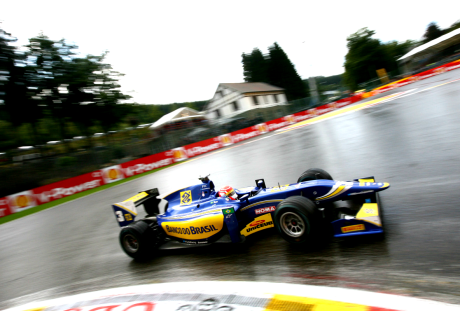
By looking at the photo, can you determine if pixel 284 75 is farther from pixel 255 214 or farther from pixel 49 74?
pixel 255 214

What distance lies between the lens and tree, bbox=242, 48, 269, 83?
66863 mm

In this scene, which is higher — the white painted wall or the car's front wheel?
the white painted wall

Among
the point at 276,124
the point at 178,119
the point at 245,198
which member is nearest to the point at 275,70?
the point at 178,119

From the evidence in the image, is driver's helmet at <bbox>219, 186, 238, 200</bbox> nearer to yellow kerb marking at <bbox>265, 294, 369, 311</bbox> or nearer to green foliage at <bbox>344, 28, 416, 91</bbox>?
yellow kerb marking at <bbox>265, 294, 369, 311</bbox>

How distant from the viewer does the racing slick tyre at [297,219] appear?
3676mm

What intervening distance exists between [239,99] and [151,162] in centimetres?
2640

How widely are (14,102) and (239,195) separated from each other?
2505cm

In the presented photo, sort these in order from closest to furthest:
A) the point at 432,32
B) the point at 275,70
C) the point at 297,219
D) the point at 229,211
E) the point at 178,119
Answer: the point at 297,219
the point at 229,211
the point at 178,119
the point at 275,70
the point at 432,32

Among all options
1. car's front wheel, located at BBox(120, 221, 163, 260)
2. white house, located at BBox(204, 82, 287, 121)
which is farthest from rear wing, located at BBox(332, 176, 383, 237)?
white house, located at BBox(204, 82, 287, 121)

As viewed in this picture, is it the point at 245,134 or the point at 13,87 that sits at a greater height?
the point at 13,87

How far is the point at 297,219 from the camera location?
3.86m

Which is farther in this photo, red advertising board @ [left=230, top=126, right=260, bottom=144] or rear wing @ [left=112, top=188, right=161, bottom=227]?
red advertising board @ [left=230, top=126, right=260, bottom=144]

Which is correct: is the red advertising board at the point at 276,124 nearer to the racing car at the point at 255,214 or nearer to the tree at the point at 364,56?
the racing car at the point at 255,214

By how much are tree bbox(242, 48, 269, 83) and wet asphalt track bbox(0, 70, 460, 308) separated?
59.3 metres
